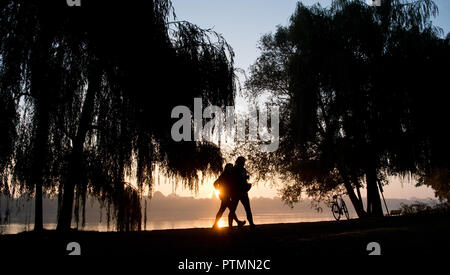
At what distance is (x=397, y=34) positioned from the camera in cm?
1603

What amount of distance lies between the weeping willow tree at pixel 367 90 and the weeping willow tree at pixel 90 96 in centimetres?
843

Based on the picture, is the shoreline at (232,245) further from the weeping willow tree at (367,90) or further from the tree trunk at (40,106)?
the weeping willow tree at (367,90)

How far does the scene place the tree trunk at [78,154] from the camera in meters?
7.99

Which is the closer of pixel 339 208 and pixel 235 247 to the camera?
pixel 235 247

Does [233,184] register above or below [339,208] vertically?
above

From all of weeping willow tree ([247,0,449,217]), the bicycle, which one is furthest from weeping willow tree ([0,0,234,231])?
the bicycle

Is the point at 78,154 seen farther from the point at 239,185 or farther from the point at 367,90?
the point at 367,90

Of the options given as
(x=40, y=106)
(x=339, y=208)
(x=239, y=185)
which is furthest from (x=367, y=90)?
(x=40, y=106)

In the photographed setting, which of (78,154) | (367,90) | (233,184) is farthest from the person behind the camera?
(367,90)

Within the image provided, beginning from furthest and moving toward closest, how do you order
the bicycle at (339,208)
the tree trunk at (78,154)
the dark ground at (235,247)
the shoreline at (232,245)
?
1. the bicycle at (339,208)
2. the tree trunk at (78,154)
3. the shoreline at (232,245)
4. the dark ground at (235,247)

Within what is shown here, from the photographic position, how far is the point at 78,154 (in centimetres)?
826

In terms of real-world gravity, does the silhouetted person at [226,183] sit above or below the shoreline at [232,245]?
above

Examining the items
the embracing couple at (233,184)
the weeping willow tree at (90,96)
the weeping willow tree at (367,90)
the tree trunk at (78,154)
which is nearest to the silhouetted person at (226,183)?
the embracing couple at (233,184)

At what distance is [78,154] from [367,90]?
41.3 ft
